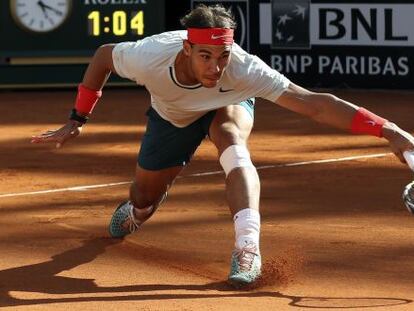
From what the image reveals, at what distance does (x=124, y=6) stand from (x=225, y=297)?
10.6m

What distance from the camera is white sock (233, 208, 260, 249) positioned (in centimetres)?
621

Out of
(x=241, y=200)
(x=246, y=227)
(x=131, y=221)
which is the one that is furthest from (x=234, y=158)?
(x=131, y=221)

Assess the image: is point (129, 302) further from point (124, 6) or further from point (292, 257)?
point (124, 6)

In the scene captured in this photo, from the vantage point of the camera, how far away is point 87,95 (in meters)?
6.98

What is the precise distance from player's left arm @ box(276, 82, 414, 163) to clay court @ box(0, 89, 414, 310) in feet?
2.65

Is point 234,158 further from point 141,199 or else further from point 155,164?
point 141,199

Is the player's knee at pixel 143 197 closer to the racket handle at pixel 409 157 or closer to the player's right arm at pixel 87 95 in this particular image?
the player's right arm at pixel 87 95

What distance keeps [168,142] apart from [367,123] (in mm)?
1335

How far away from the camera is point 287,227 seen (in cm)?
789

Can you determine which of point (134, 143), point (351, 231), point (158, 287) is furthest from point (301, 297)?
point (134, 143)

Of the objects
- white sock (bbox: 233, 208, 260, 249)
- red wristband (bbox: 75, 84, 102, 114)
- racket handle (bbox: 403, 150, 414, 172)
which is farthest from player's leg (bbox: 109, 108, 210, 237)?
racket handle (bbox: 403, 150, 414, 172)

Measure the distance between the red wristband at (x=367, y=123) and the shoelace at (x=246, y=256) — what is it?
0.80 metres

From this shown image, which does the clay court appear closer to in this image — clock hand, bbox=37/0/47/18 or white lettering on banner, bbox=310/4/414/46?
white lettering on banner, bbox=310/4/414/46

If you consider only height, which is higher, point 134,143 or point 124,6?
point 124,6
